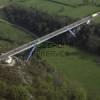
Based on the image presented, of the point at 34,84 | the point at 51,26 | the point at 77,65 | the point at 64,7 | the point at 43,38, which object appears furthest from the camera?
the point at 64,7

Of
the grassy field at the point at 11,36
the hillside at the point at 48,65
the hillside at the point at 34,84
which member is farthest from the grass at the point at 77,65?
the grassy field at the point at 11,36

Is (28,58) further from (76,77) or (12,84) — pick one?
(12,84)

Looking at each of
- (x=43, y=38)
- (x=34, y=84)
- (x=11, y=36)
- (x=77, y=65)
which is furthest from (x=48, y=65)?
(x=11, y=36)

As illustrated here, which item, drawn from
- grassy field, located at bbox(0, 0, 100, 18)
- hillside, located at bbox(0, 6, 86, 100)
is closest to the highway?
grassy field, located at bbox(0, 0, 100, 18)

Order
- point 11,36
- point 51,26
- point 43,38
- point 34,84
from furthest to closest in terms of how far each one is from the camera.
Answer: point 51,26 → point 11,36 → point 43,38 → point 34,84

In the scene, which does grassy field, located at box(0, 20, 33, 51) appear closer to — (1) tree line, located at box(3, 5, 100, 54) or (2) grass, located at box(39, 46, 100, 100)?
(1) tree line, located at box(3, 5, 100, 54)

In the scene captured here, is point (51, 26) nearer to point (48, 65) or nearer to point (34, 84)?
point (48, 65)

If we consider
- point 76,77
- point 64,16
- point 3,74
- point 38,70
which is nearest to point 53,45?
point 64,16

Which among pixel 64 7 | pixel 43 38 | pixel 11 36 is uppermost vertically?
pixel 64 7
